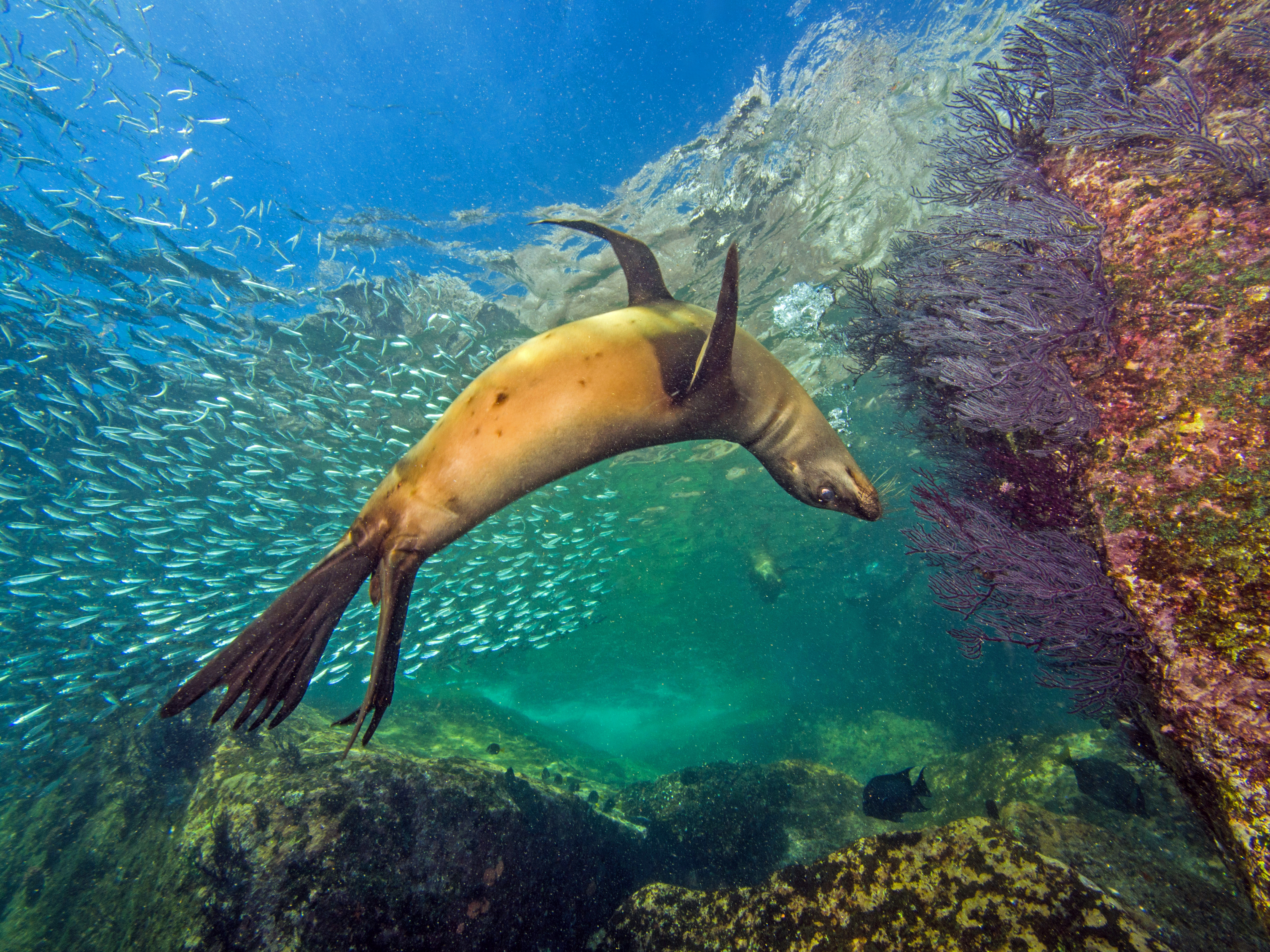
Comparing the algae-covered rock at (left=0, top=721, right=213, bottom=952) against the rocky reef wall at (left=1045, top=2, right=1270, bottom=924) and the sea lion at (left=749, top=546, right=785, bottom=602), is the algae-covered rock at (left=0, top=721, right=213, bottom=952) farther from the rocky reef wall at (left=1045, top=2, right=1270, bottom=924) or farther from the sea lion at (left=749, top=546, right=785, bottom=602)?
the sea lion at (left=749, top=546, right=785, bottom=602)

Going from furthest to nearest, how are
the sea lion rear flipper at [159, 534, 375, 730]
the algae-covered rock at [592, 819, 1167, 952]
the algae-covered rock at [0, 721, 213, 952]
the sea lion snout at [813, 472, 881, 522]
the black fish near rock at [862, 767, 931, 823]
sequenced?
the algae-covered rock at [0, 721, 213, 952], the black fish near rock at [862, 767, 931, 823], the algae-covered rock at [592, 819, 1167, 952], the sea lion snout at [813, 472, 881, 522], the sea lion rear flipper at [159, 534, 375, 730]

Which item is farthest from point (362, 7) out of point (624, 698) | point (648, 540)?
point (624, 698)

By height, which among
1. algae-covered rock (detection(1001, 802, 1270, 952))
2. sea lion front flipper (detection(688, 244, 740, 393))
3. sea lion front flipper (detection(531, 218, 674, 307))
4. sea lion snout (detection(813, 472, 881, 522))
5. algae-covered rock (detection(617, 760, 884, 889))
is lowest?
algae-covered rock (detection(617, 760, 884, 889))

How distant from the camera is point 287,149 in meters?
8.48

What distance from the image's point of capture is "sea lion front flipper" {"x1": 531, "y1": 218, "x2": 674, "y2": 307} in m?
2.53

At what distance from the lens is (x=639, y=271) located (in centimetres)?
262

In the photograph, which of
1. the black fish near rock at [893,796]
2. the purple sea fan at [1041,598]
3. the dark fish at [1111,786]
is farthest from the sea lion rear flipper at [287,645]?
the dark fish at [1111,786]

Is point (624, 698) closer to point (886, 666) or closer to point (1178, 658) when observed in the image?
point (886, 666)

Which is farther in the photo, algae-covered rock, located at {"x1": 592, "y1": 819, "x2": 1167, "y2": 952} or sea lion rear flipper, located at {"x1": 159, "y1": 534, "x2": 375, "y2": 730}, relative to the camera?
algae-covered rock, located at {"x1": 592, "y1": 819, "x2": 1167, "y2": 952}

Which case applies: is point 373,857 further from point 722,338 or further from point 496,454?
point 722,338

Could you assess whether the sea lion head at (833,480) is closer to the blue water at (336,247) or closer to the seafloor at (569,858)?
the seafloor at (569,858)

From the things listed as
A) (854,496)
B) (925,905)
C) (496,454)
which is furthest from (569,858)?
(496,454)

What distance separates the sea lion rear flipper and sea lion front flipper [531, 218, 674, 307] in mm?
1842

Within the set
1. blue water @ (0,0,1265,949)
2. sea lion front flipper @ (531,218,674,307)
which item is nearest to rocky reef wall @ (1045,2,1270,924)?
blue water @ (0,0,1265,949)
